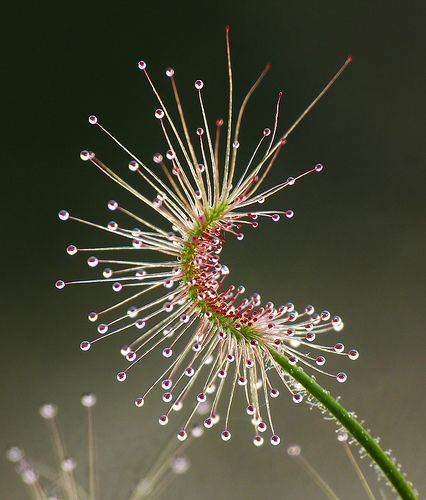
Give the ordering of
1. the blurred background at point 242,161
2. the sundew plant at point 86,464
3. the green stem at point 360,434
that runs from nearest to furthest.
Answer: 1. the green stem at point 360,434
2. the sundew plant at point 86,464
3. the blurred background at point 242,161

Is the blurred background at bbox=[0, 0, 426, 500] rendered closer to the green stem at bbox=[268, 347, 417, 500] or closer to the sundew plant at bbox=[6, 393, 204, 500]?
the sundew plant at bbox=[6, 393, 204, 500]

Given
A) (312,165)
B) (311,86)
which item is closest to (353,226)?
A: (312,165)

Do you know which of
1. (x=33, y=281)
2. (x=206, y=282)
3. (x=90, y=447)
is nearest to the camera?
(x=206, y=282)

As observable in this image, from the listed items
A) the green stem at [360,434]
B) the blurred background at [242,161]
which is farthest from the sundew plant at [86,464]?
the green stem at [360,434]

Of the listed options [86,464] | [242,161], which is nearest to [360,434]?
[86,464]

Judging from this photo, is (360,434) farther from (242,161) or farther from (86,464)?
(242,161)

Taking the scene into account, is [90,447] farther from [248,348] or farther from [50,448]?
[248,348]

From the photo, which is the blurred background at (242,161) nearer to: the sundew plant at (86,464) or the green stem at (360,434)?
the sundew plant at (86,464)
